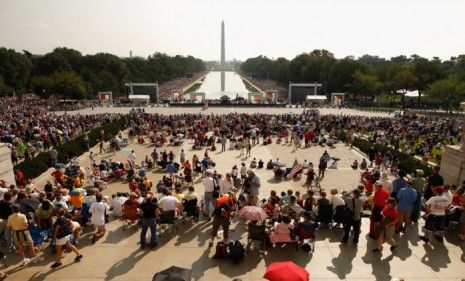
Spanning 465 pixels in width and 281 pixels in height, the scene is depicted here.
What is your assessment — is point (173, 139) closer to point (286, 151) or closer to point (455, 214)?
point (286, 151)

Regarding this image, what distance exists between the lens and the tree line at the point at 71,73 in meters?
67.5

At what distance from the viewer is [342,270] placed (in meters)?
8.48

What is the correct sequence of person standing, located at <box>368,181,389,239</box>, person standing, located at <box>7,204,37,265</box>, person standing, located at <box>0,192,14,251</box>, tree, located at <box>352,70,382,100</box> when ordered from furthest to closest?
tree, located at <box>352,70,382,100</box> → person standing, located at <box>368,181,389,239</box> → person standing, located at <box>0,192,14,251</box> → person standing, located at <box>7,204,37,265</box>

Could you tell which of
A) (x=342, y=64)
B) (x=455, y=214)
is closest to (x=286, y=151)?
(x=455, y=214)

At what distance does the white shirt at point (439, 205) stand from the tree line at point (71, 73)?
6633 cm

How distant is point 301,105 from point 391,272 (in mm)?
58619

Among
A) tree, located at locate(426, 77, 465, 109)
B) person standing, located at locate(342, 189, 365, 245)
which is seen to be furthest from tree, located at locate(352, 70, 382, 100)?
person standing, located at locate(342, 189, 365, 245)

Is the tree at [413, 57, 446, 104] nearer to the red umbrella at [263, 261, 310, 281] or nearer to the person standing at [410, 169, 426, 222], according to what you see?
the person standing at [410, 169, 426, 222]

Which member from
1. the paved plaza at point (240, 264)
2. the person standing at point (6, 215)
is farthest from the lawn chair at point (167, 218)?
the person standing at point (6, 215)

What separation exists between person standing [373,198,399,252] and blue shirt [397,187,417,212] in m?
1.10

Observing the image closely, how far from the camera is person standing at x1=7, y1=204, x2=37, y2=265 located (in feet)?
28.3

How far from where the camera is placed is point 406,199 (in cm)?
1015

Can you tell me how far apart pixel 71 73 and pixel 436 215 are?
239 ft

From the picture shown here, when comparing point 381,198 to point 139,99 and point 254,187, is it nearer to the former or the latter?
point 254,187
